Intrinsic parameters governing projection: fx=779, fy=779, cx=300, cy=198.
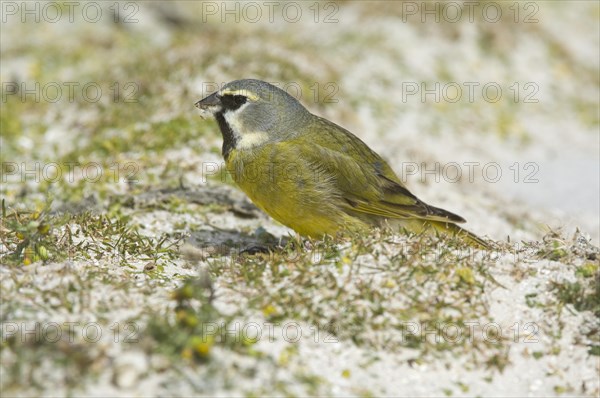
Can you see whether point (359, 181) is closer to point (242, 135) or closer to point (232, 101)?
point (242, 135)

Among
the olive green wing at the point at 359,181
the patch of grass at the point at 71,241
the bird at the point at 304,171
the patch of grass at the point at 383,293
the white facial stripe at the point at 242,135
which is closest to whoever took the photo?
the patch of grass at the point at 383,293

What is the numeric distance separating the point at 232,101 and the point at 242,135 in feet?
1.02

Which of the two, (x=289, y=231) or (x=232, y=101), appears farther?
(x=289, y=231)

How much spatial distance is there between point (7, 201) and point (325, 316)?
4.76 metres

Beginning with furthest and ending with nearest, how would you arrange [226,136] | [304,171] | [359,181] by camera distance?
[226,136] < [359,181] < [304,171]

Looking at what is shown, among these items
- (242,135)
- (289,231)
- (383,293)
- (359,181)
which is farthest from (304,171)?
(383,293)

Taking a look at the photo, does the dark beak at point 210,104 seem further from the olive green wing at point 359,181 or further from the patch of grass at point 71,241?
the patch of grass at point 71,241

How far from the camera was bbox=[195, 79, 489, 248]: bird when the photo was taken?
20.9ft

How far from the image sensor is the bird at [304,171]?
250 inches

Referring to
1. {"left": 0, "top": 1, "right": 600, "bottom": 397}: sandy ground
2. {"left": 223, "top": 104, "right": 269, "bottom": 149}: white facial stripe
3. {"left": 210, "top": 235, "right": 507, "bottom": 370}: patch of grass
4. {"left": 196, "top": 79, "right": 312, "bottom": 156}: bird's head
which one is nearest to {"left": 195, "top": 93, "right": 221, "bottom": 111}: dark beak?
{"left": 196, "top": 79, "right": 312, "bottom": 156}: bird's head

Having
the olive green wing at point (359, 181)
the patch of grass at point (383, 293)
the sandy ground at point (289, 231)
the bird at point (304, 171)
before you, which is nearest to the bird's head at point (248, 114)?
the bird at point (304, 171)

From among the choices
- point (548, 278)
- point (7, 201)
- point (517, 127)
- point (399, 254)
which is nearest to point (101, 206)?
point (7, 201)

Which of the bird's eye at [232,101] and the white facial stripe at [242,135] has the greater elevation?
the bird's eye at [232,101]

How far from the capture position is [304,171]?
6.47 m
